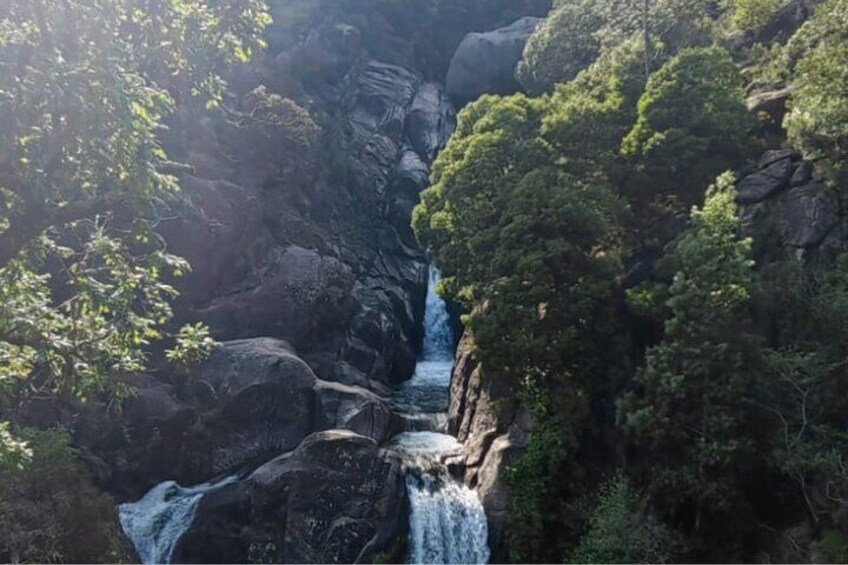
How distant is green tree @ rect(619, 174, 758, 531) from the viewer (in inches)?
611

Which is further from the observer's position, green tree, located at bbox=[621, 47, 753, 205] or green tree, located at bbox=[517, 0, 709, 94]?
green tree, located at bbox=[517, 0, 709, 94]

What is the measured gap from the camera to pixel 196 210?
31.0 meters

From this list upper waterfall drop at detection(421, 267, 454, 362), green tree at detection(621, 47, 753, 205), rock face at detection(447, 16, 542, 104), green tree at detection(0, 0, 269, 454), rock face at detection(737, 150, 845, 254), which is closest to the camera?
green tree at detection(0, 0, 269, 454)

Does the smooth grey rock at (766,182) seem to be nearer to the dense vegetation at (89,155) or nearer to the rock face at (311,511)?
the rock face at (311,511)

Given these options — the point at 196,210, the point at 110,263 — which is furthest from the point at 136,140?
the point at 196,210

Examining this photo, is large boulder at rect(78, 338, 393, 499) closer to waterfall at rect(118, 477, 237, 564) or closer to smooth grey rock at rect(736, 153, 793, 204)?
waterfall at rect(118, 477, 237, 564)

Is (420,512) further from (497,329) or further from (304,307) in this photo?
(304,307)

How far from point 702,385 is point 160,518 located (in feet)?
54.7

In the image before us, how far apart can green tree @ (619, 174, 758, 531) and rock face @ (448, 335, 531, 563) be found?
3923mm

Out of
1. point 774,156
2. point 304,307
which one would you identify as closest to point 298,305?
point 304,307

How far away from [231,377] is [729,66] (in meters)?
20.2

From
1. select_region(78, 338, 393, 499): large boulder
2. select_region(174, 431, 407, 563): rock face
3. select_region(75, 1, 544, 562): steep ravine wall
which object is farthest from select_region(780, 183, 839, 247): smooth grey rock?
select_region(78, 338, 393, 499): large boulder

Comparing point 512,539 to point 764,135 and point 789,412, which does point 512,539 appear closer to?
point 789,412

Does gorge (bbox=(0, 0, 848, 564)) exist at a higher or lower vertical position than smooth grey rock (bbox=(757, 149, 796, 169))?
Answer: lower
